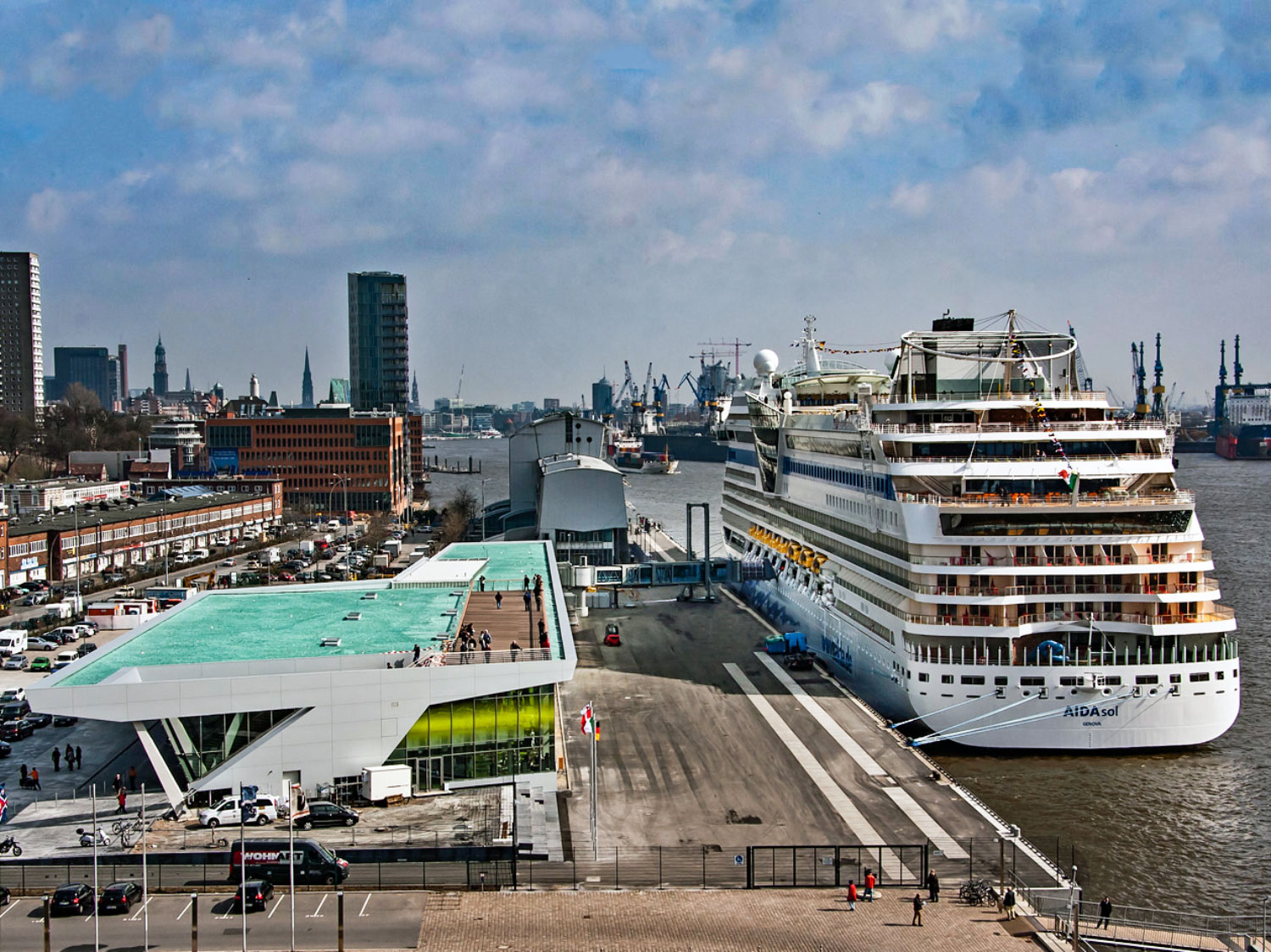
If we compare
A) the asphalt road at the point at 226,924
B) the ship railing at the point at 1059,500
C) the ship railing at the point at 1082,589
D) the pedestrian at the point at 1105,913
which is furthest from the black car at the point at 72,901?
the ship railing at the point at 1059,500

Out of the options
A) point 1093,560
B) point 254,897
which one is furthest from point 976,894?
point 254,897

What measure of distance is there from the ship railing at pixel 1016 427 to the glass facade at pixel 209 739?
915 inches

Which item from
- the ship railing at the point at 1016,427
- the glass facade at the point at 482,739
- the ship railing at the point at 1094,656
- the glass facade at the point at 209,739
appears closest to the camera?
the glass facade at the point at 209,739

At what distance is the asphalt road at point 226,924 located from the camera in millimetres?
23656

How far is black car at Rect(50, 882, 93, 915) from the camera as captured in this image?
25000 mm

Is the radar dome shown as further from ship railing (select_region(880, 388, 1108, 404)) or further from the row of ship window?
the row of ship window

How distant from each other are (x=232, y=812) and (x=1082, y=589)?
25.9 meters

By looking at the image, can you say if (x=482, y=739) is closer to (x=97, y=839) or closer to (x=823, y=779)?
(x=823, y=779)

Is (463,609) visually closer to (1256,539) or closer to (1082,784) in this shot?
(1082,784)

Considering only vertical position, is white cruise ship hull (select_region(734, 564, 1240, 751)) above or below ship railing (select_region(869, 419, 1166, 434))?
below

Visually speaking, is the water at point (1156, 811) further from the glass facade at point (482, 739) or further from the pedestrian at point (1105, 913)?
the glass facade at point (482, 739)

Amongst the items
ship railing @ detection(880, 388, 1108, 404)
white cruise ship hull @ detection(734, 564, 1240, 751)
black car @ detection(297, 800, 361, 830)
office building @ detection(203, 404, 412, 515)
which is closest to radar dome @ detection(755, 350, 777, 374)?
ship railing @ detection(880, 388, 1108, 404)

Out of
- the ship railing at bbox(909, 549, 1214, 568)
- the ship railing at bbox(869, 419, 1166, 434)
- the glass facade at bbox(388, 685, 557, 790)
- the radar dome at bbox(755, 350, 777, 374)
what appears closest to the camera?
the glass facade at bbox(388, 685, 557, 790)

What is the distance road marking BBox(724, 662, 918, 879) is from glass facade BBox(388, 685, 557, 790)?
7681 mm
